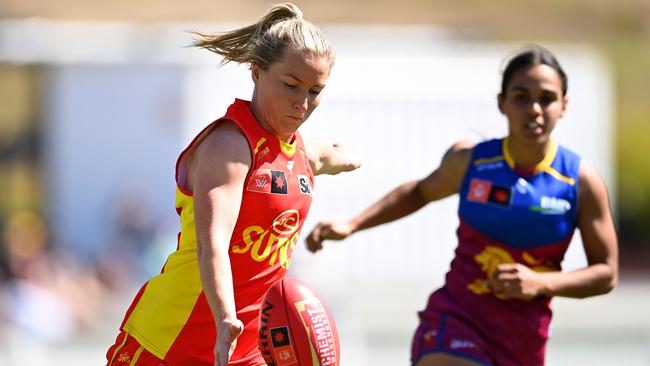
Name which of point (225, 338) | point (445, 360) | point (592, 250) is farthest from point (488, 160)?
point (225, 338)

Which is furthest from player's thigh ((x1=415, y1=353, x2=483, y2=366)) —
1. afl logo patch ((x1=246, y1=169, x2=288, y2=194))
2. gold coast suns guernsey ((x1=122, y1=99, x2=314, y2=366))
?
afl logo patch ((x1=246, y1=169, x2=288, y2=194))

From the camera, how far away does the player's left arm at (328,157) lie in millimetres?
4996

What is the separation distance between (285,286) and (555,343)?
20.3 feet

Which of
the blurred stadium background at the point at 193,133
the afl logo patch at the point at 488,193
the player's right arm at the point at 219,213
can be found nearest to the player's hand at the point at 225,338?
the player's right arm at the point at 219,213

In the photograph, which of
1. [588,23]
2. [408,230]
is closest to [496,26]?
[588,23]

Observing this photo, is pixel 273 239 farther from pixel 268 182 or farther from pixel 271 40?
pixel 271 40

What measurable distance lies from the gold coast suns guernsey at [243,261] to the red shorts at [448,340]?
97 centimetres

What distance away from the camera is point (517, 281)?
5016 mm

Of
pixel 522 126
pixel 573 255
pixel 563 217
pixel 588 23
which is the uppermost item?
pixel 588 23

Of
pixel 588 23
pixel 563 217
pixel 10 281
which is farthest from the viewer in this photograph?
pixel 588 23

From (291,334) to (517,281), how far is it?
1039 mm

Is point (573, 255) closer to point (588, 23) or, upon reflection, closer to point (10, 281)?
point (10, 281)

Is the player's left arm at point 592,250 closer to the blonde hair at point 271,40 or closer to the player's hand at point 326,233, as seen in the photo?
the player's hand at point 326,233

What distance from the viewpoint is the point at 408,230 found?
1469cm
